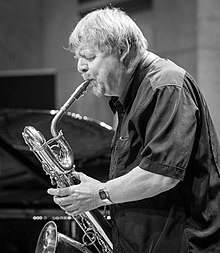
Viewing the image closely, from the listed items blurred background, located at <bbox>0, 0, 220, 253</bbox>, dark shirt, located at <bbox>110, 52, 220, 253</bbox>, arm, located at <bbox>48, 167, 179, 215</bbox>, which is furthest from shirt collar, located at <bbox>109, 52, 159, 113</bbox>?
blurred background, located at <bbox>0, 0, 220, 253</bbox>

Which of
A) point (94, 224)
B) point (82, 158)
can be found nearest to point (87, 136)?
point (82, 158)

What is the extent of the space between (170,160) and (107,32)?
431mm

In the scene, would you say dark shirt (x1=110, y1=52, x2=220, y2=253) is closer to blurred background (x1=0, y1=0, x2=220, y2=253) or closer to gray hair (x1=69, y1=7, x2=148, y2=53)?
gray hair (x1=69, y1=7, x2=148, y2=53)

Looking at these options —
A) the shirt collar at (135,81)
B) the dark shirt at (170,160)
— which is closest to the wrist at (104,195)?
the dark shirt at (170,160)

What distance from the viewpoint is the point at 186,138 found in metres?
1.58

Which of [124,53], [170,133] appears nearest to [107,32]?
[124,53]

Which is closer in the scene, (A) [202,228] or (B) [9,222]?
(A) [202,228]

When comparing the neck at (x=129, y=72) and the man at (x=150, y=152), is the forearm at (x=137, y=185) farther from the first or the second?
the neck at (x=129, y=72)

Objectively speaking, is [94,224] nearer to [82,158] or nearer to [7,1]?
[82,158]

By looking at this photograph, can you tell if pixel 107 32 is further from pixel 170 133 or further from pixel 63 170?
pixel 63 170

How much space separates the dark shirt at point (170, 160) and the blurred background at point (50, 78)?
131 centimetres

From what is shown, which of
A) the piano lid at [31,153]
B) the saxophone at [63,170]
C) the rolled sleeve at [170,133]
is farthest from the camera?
the piano lid at [31,153]

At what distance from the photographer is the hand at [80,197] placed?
1.71 meters

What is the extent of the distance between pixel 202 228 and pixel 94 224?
1.64 feet
